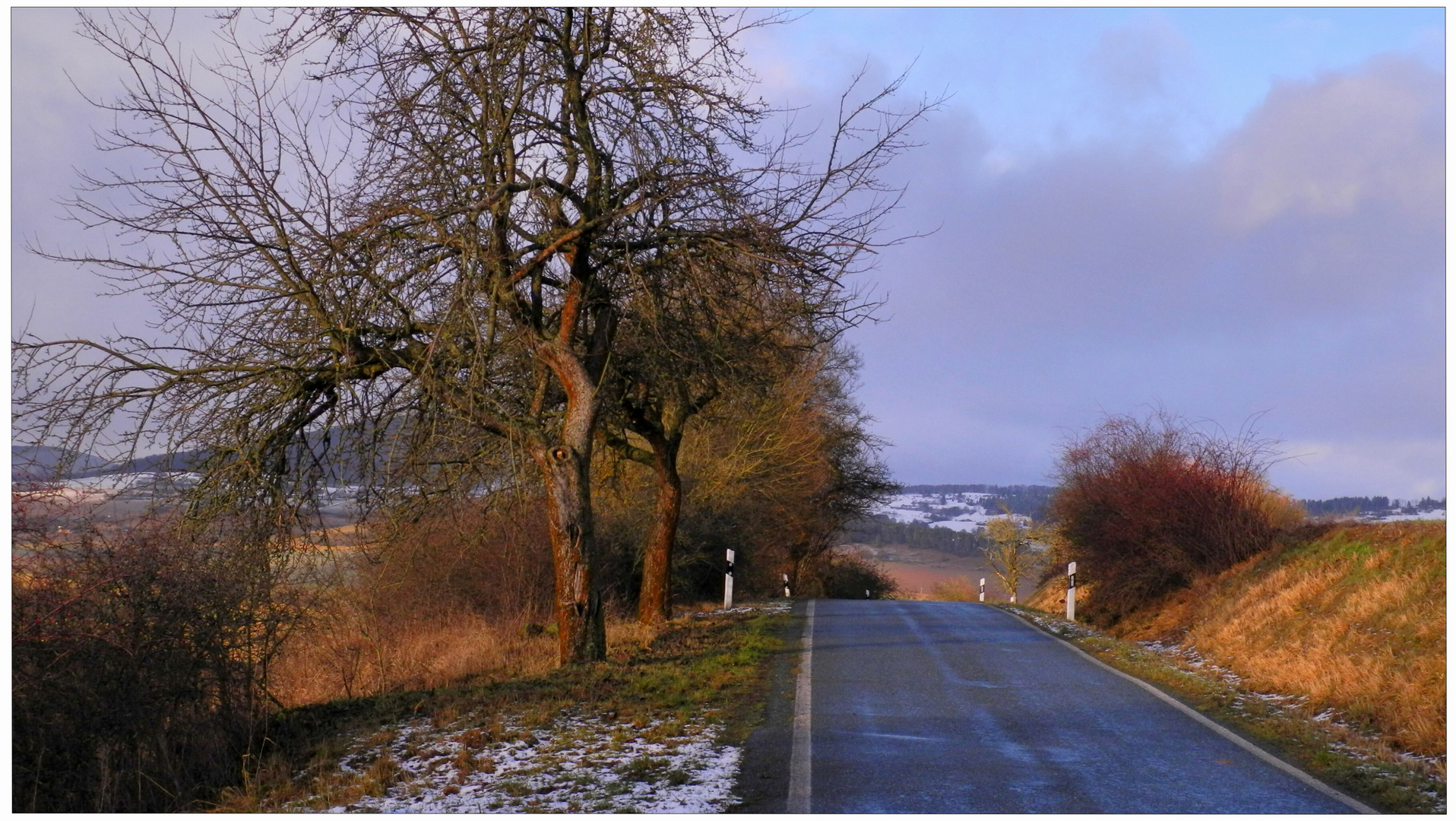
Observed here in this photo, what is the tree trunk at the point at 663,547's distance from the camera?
1772 centimetres

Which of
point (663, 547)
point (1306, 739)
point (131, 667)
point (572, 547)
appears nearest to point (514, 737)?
point (131, 667)

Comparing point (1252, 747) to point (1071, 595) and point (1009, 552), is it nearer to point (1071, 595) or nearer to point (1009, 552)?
point (1071, 595)

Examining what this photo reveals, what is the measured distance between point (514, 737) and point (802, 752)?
216cm

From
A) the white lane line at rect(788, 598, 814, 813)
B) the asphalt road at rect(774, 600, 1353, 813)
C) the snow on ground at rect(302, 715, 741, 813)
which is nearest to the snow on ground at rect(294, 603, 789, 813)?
the snow on ground at rect(302, 715, 741, 813)

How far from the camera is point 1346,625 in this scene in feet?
41.7

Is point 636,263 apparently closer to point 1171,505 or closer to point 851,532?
point 1171,505

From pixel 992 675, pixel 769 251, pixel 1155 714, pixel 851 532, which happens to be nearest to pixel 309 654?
pixel 769 251

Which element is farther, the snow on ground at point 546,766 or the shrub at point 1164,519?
the shrub at point 1164,519

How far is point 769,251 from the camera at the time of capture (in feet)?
37.7

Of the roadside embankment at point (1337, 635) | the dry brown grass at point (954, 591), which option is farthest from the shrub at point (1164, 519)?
the dry brown grass at point (954, 591)

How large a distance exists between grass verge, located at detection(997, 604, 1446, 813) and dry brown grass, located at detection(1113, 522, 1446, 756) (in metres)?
0.33

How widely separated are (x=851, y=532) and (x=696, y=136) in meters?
31.9

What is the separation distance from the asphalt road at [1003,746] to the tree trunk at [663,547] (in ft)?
17.2

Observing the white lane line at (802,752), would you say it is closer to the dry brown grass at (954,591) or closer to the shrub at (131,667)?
the shrub at (131,667)
